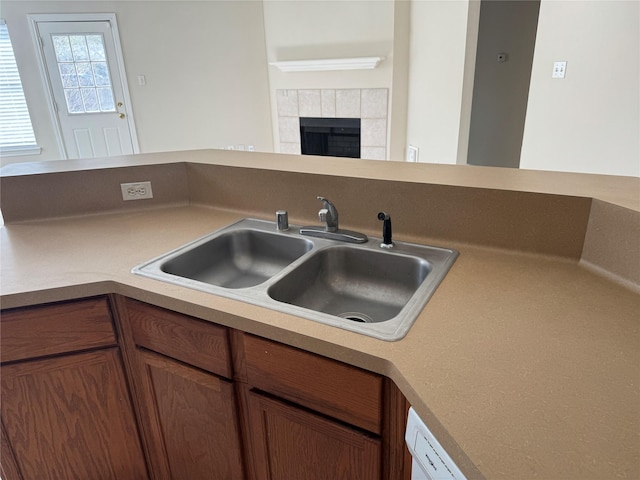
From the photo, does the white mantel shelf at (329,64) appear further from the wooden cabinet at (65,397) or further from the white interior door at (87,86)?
the wooden cabinet at (65,397)

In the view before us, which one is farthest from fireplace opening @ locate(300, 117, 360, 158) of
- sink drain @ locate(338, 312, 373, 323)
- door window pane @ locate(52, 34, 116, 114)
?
sink drain @ locate(338, 312, 373, 323)

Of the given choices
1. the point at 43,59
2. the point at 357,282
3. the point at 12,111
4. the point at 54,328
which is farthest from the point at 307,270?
the point at 12,111

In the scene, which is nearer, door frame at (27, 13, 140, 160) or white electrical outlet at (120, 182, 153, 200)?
white electrical outlet at (120, 182, 153, 200)

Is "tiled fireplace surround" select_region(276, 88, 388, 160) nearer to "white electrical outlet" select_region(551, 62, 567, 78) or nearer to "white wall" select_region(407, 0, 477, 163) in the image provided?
"white wall" select_region(407, 0, 477, 163)

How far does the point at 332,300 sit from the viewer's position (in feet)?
4.15

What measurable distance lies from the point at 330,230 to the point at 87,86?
4.89 m

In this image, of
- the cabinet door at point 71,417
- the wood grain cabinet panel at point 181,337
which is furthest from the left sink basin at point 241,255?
the cabinet door at point 71,417

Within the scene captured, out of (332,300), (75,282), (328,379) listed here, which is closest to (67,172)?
(75,282)

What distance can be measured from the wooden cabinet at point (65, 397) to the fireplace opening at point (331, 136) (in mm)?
4056

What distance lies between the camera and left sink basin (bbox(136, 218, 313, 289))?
1333mm

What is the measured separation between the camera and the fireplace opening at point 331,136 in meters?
4.88

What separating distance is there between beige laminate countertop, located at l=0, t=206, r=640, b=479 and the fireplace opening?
3.87 m

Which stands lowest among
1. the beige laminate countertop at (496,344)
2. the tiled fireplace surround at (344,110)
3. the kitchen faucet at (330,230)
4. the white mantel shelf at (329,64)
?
the beige laminate countertop at (496,344)

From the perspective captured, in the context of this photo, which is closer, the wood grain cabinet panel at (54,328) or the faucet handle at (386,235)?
the wood grain cabinet panel at (54,328)
